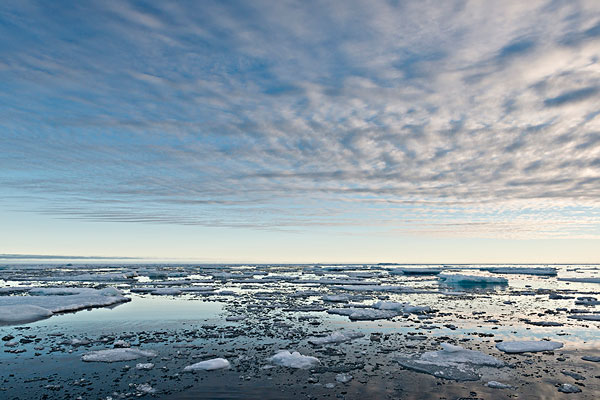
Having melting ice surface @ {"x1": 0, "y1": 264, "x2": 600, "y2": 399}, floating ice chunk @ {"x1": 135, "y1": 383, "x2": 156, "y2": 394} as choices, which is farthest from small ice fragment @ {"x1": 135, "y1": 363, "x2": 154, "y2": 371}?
floating ice chunk @ {"x1": 135, "y1": 383, "x2": 156, "y2": 394}

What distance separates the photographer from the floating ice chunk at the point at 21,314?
18469 mm

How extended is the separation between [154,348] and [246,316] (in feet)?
23.3

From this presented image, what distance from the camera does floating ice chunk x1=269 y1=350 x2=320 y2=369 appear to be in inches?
453

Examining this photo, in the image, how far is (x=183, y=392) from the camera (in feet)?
30.7

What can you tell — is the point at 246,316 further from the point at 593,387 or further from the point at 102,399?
the point at 593,387

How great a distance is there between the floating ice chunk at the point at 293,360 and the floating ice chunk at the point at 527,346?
6.48m

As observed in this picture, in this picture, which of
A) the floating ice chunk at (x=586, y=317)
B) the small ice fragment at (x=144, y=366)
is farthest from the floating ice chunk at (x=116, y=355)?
the floating ice chunk at (x=586, y=317)

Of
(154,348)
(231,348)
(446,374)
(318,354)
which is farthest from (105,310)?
(446,374)

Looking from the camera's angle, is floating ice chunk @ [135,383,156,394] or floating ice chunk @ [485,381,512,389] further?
floating ice chunk @ [485,381,512,389]

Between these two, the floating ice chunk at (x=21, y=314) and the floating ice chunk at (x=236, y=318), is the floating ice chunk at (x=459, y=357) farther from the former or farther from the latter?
the floating ice chunk at (x=21, y=314)

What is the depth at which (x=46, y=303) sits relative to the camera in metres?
22.8

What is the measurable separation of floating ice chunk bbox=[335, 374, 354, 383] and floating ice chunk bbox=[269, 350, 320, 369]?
1.17 meters

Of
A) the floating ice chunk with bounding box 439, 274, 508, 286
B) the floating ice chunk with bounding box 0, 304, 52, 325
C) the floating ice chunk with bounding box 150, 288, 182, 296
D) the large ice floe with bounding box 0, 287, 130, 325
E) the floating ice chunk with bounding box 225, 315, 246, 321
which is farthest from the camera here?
the floating ice chunk with bounding box 439, 274, 508, 286

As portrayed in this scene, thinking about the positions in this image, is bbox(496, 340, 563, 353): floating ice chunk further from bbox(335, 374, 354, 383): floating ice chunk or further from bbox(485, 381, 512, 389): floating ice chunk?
bbox(335, 374, 354, 383): floating ice chunk
